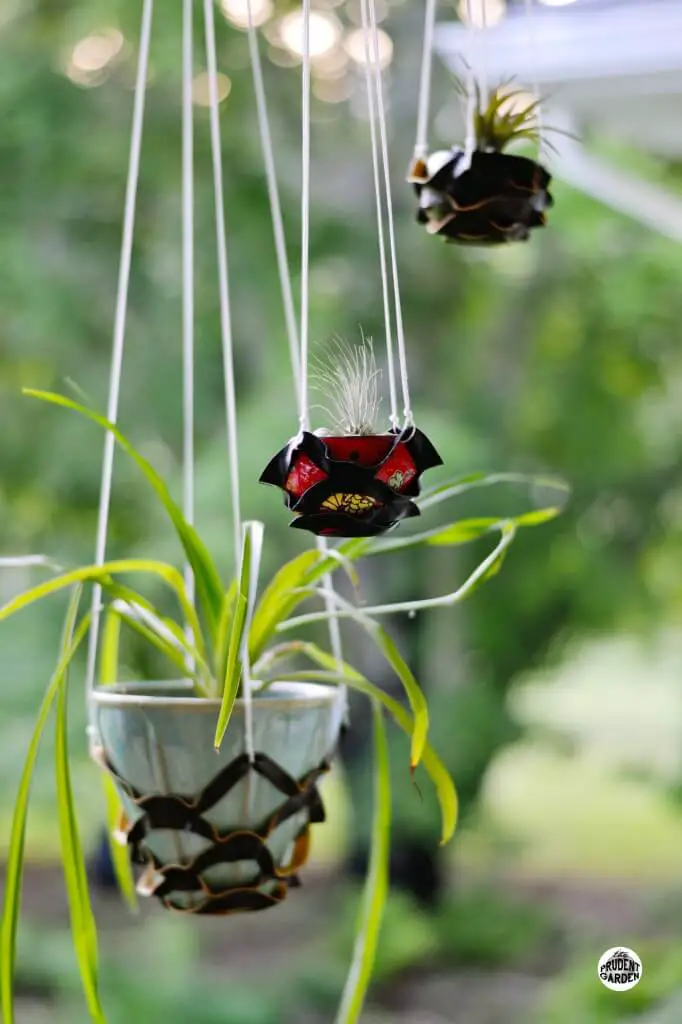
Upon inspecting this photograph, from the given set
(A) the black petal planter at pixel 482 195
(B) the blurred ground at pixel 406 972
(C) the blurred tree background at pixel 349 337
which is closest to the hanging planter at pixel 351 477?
(A) the black petal planter at pixel 482 195

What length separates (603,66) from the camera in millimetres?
1850

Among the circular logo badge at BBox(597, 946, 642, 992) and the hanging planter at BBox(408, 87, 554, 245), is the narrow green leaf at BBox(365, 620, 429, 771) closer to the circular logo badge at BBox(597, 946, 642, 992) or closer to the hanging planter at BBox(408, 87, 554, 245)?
the hanging planter at BBox(408, 87, 554, 245)

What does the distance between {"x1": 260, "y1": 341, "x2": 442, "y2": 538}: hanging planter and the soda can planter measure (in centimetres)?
18

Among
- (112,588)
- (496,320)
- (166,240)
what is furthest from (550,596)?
(112,588)

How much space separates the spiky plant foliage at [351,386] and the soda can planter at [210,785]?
204 mm

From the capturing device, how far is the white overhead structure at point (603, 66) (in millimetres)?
1830

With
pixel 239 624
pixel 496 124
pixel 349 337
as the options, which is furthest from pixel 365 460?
pixel 349 337

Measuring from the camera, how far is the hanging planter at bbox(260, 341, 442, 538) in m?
0.71

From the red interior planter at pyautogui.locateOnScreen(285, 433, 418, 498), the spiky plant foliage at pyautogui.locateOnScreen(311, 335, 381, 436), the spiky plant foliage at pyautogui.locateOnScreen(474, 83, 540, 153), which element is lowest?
the red interior planter at pyautogui.locateOnScreen(285, 433, 418, 498)

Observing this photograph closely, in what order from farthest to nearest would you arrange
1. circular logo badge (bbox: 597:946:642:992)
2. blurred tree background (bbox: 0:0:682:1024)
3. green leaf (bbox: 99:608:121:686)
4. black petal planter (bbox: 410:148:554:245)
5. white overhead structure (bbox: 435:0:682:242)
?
blurred tree background (bbox: 0:0:682:1024), white overhead structure (bbox: 435:0:682:242), circular logo badge (bbox: 597:946:642:992), green leaf (bbox: 99:608:121:686), black petal planter (bbox: 410:148:554:245)

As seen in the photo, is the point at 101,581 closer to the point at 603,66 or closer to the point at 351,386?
the point at 351,386

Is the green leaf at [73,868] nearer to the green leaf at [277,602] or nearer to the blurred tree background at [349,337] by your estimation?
the green leaf at [277,602]

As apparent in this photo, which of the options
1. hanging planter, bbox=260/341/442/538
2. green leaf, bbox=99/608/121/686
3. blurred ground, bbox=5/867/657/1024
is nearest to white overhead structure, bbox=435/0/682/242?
green leaf, bbox=99/608/121/686

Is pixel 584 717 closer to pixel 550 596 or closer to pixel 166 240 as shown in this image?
pixel 550 596
